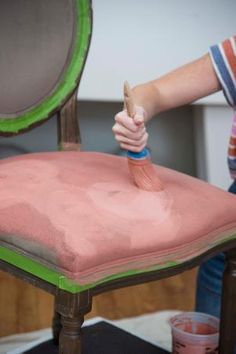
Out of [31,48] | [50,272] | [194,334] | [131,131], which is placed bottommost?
[194,334]

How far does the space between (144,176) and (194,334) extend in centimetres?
39

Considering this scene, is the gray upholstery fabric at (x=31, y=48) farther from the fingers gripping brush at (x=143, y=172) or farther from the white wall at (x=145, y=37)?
the white wall at (x=145, y=37)

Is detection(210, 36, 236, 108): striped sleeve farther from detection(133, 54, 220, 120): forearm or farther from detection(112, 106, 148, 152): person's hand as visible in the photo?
detection(112, 106, 148, 152): person's hand

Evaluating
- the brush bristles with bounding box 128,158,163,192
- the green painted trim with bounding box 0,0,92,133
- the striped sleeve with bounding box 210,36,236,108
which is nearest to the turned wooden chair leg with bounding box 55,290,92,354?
the brush bristles with bounding box 128,158,163,192

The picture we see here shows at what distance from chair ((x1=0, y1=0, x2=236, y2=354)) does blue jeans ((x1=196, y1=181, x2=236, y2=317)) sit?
0.31 m

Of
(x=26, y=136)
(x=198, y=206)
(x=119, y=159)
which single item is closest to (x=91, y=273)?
(x=198, y=206)

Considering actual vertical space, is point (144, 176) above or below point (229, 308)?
above

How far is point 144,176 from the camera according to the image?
2.63 ft

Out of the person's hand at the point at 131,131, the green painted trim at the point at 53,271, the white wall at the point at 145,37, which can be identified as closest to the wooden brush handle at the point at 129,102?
the person's hand at the point at 131,131

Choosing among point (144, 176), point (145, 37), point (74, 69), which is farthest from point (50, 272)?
point (145, 37)

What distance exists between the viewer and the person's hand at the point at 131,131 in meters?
0.79

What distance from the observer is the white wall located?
1588 millimetres

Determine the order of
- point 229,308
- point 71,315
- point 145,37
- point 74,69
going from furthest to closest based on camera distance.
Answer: point 145,37 < point 74,69 < point 229,308 < point 71,315

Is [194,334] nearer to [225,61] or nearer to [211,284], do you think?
[211,284]
